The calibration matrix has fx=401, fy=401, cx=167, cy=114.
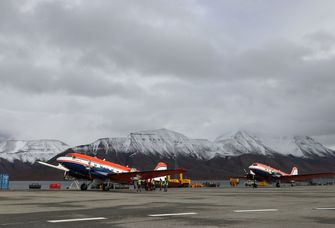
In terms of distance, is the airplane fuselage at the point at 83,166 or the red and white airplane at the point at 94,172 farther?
the red and white airplane at the point at 94,172

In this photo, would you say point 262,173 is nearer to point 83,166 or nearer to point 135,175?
point 135,175

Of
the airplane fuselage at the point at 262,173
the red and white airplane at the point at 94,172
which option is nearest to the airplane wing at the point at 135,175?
the red and white airplane at the point at 94,172

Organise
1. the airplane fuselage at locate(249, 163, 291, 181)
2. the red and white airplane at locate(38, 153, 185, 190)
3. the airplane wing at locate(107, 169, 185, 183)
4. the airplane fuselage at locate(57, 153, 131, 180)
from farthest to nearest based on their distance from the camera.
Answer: the airplane fuselage at locate(249, 163, 291, 181), the airplane wing at locate(107, 169, 185, 183), the red and white airplane at locate(38, 153, 185, 190), the airplane fuselage at locate(57, 153, 131, 180)

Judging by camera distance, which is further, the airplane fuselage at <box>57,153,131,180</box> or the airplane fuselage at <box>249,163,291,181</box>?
the airplane fuselage at <box>249,163,291,181</box>

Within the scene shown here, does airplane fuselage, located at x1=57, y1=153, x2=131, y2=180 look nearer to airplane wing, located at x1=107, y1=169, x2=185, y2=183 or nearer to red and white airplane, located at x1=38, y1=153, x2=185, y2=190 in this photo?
red and white airplane, located at x1=38, y1=153, x2=185, y2=190

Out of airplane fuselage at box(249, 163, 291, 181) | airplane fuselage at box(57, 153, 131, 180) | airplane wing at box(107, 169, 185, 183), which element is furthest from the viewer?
airplane fuselage at box(249, 163, 291, 181)

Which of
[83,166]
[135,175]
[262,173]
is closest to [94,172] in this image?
[83,166]

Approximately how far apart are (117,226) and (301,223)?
23.9 feet

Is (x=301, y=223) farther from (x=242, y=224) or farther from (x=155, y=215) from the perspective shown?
(x=155, y=215)

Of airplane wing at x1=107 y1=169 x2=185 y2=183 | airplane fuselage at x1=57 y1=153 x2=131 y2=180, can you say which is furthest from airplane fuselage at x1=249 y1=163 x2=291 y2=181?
airplane fuselage at x1=57 y1=153 x2=131 y2=180

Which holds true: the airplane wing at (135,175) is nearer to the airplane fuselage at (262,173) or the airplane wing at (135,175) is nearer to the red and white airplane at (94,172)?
the red and white airplane at (94,172)

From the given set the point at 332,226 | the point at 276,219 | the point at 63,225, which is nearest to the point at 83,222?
the point at 63,225

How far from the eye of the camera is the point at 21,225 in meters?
14.9

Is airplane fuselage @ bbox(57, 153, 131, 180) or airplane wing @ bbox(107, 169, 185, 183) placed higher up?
airplane fuselage @ bbox(57, 153, 131, 180)
